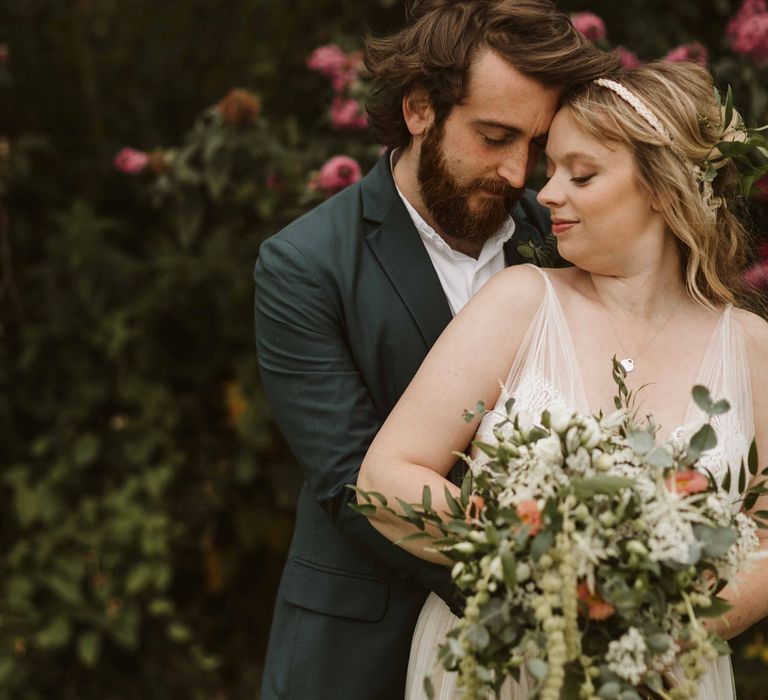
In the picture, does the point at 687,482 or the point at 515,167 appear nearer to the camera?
the point at 687,482

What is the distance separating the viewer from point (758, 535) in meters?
2.09

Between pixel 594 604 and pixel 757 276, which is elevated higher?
pixel 757 276

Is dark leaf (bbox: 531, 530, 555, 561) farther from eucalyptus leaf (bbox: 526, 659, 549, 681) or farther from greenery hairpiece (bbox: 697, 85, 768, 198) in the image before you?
greenery hairpiece (bbox: 697, 85, 768, 198)

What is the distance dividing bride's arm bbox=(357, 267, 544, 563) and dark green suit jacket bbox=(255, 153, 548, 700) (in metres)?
0.21

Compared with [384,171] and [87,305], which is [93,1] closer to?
[87,305]

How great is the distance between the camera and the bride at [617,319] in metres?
1.99

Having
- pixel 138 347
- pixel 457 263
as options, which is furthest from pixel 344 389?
pixel 138 347

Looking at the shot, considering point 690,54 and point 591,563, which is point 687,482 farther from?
point 690,54

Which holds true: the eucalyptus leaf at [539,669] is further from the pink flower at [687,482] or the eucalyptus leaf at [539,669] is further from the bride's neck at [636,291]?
the bride's neck at [636,291]

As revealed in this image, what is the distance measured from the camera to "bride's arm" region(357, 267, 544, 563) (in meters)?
1.96

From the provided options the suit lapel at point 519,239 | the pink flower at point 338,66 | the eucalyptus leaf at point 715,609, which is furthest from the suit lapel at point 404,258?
the pink flower at point 338,66

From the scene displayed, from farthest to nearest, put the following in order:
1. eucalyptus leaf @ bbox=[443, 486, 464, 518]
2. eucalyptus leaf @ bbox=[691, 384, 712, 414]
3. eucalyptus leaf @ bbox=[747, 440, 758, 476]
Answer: eucalyptus leaf @ bbox=[747, 440, 758, 476] < eucalyptus leaf @ bbox=[443, 486, 464, 518] < eucalyptus leaf @ bbox=[691, 384, 712, 414]

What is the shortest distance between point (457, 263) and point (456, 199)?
177 mm

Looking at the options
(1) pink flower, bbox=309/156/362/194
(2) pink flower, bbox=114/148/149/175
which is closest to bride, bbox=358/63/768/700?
(1) pink flower, bbox=309/156/362/194
